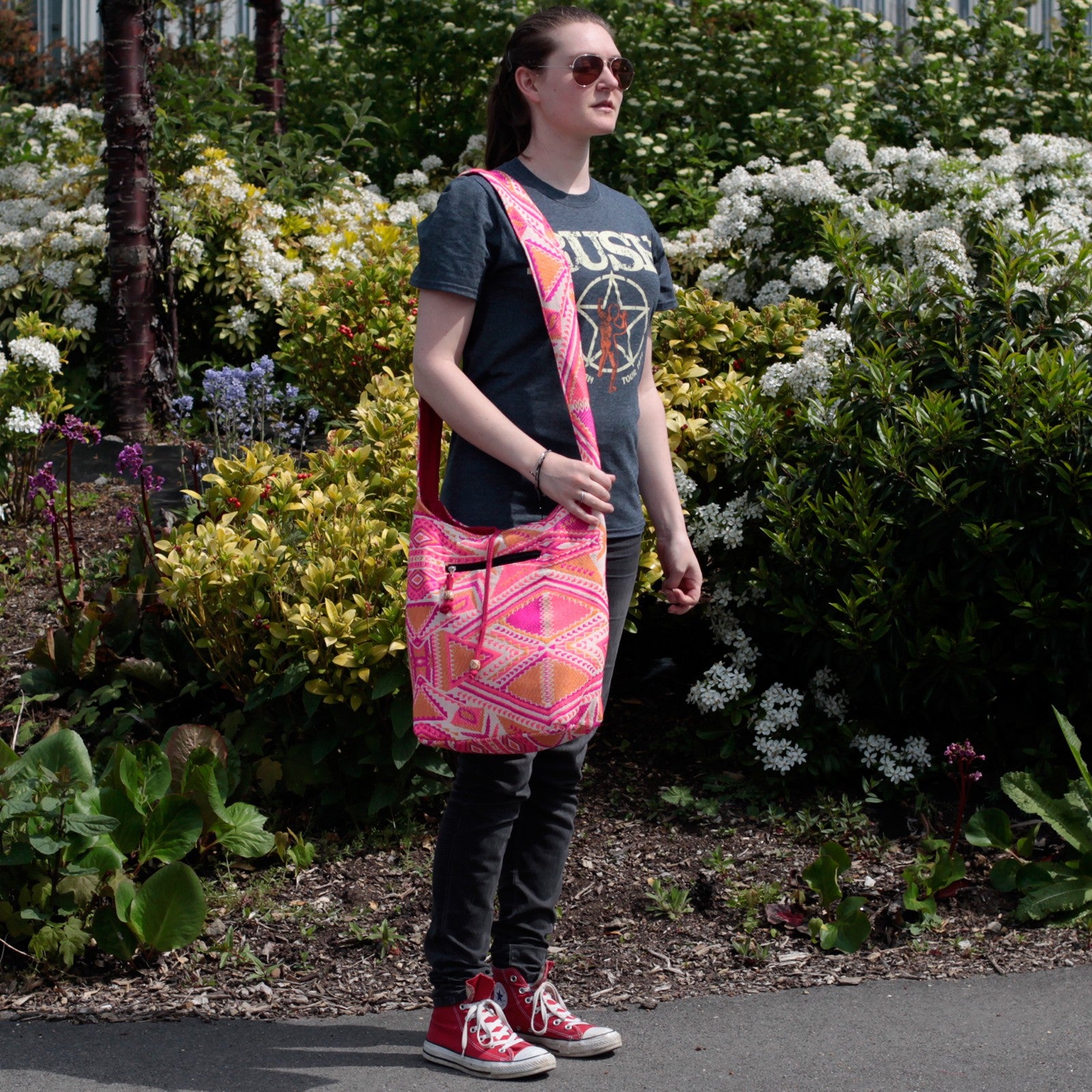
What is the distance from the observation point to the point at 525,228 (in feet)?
7.54

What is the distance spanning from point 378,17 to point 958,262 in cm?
521

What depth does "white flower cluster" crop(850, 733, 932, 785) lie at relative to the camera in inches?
142

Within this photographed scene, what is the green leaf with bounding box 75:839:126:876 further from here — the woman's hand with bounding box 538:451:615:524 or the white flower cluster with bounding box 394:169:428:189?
the white flower cluster with bounding box 394:169:428:189

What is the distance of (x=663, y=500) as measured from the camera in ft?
8.70

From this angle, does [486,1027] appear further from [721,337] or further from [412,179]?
[412,179]

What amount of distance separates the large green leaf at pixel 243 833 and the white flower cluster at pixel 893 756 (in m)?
1.63

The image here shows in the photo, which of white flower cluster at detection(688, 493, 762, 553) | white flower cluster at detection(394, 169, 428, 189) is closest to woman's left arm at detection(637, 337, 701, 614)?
white flower cluster at detection(688, 493, 762, 553)

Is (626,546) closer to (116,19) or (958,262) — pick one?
(958,262)

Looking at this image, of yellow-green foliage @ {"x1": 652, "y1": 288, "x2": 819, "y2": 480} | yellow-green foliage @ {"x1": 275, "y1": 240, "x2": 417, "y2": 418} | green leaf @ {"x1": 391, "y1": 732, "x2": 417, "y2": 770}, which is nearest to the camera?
green leaf @ {"x1": 391, "y1": 732, "x2": 417, "y2": 770}

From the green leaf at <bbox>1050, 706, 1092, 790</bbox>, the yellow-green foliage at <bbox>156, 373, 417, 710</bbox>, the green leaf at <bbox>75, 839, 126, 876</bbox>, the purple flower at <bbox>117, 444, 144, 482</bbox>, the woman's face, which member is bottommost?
the green leaf at <bbox>75, 839, 126, 876</bbox>

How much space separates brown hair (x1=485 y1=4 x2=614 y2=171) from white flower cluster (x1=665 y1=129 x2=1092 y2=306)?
7.12 ft

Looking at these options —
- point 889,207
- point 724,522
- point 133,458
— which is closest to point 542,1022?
point 724,522

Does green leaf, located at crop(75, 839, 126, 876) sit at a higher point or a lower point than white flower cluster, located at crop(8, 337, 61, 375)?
lower

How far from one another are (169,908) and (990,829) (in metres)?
1.97
